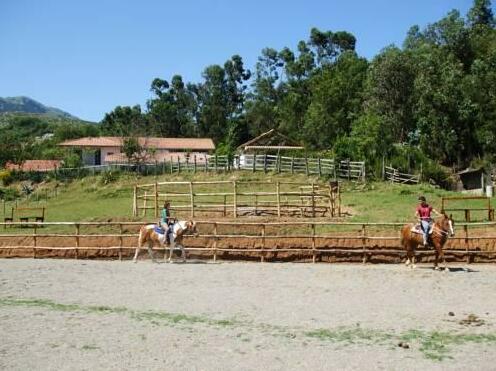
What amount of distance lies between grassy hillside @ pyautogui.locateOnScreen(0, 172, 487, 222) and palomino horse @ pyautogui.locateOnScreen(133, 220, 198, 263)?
16.1 feet

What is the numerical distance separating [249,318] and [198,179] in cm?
3025

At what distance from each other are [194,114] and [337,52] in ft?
80.0

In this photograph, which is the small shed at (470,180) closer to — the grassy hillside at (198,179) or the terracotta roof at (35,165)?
the grassy hillside at (198,179)

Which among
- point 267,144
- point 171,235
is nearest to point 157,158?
point 267,144

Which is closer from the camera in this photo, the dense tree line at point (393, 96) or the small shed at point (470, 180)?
the small shed at point (470, 180)

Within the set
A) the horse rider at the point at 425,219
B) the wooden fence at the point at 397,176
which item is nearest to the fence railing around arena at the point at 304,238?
the horse rider at the point at 425,219

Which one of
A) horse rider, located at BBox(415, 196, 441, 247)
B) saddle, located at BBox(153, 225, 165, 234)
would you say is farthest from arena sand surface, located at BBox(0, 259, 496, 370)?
saddle, located at BBox(153, 225, 165, 234)

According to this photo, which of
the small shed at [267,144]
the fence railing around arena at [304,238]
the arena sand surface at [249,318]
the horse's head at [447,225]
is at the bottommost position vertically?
the arena sand surface at [249,318]

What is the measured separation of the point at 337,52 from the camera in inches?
2928

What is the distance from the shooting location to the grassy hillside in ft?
81.7

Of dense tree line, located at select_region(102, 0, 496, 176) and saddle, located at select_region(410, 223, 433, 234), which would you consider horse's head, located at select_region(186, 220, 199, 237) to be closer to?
saddle, located at select_region(410, 223, 433, 234)

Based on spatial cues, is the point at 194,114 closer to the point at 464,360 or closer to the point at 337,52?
the point at 337,52

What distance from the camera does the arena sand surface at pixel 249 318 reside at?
880 cm

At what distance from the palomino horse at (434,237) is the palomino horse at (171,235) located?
6217mm
